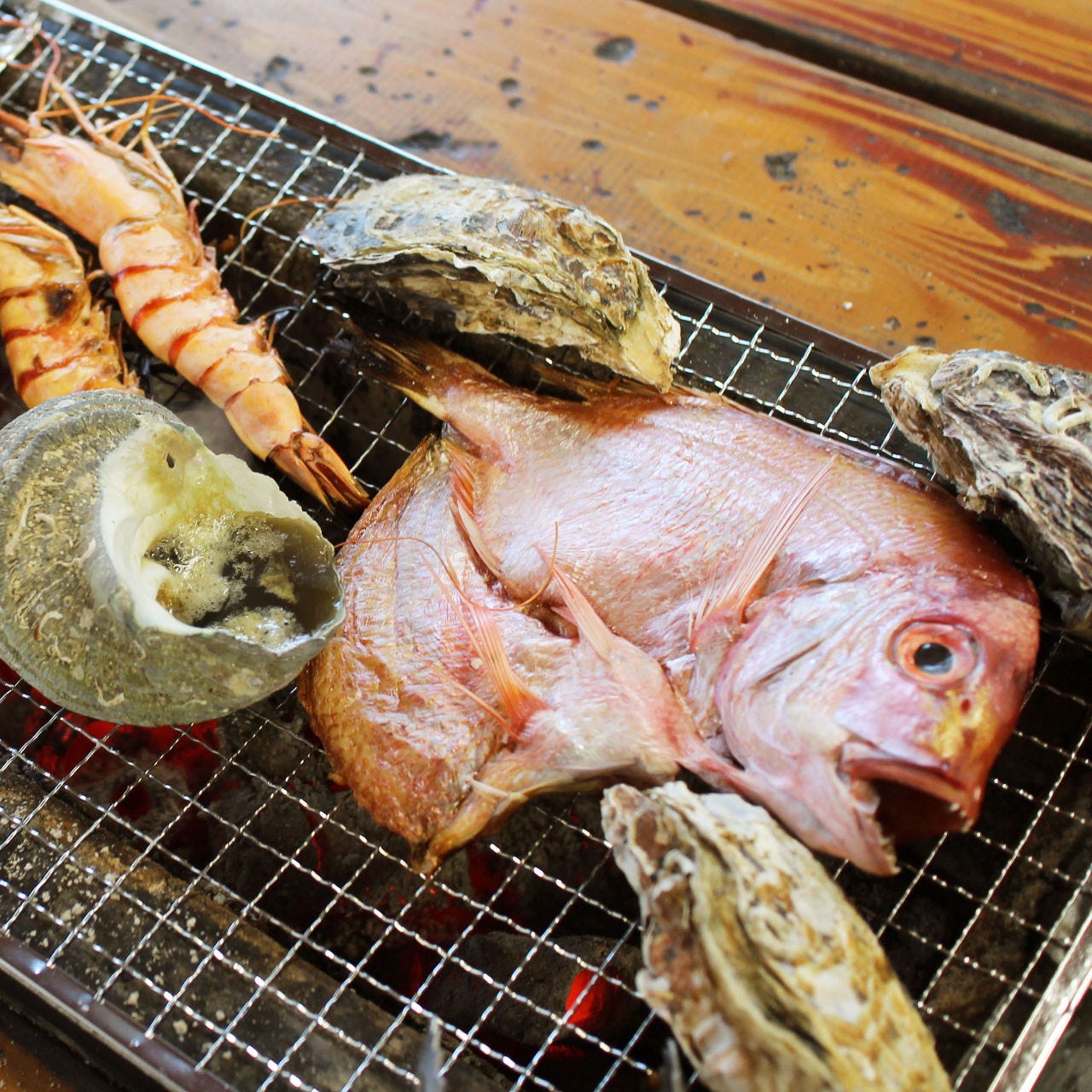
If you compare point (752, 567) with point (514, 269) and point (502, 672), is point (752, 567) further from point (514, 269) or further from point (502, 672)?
point (514, 269)

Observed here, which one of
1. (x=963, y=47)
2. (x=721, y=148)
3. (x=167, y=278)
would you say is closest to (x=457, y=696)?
(x=167, y=278)

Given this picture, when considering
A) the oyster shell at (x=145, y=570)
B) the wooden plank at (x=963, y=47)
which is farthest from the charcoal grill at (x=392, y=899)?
the wooden plank at (x=963, y=47)

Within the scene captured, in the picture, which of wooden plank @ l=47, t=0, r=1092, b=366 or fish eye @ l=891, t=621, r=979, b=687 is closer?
fish eye @ l=891, t=621, r=979, b=687

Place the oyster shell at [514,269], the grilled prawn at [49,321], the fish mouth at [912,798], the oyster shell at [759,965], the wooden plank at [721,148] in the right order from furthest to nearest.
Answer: the wooden plank at [721,148] < the grilled prawn at [49,321] < the oyster shell at [514,269] < the fish mouth at [912,798] < the oyster shell at [759,965]

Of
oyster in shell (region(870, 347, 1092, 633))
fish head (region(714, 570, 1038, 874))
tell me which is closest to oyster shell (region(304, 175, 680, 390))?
oyster in shell (region(870, 347, 1092, 633))

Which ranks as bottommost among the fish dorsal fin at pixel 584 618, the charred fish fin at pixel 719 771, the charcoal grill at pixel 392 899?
the charcoal grill at pixel 392 899

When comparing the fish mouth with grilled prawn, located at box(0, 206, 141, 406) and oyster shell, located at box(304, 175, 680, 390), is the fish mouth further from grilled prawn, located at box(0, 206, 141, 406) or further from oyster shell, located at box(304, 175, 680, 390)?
grilled prawn, located at box(0, 206, 141, 406)

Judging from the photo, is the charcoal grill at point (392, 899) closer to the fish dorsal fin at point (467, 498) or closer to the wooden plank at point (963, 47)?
the fish dorsal fin at point (467, 498)
